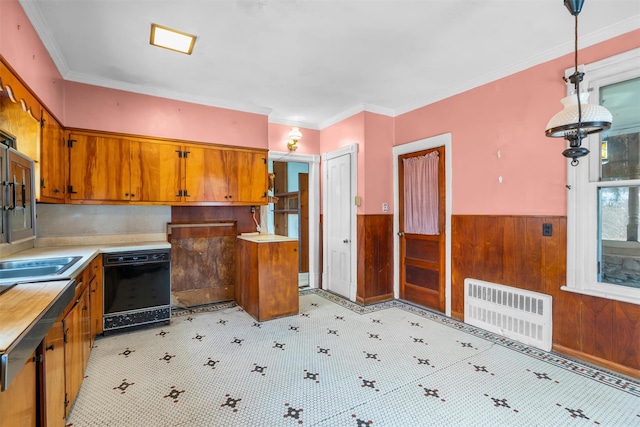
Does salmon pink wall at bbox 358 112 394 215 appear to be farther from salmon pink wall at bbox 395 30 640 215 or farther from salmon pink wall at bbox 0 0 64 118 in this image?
salmon pink wall at bbox 0 0 64 118

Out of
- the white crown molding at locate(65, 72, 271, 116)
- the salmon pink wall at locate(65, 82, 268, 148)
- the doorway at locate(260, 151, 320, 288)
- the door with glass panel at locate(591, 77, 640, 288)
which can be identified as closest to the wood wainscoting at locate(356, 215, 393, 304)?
the doorway at locate(260, 151, 320, 288)

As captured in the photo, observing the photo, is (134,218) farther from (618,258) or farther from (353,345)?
(618,258)

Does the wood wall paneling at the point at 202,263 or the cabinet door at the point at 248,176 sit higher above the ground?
the cabinet door at the point at 248,176

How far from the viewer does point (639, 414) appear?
196cm

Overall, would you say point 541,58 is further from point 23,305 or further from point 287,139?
point 23,305

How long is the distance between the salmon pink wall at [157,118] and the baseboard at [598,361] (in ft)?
12.8

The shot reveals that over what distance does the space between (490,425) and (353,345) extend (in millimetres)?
1284

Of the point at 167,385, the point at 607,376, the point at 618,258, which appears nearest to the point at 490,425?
the point at 607,376

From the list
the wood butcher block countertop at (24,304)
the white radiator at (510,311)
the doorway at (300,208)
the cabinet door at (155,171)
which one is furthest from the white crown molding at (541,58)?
the wood butcher block countertop at (24,304)

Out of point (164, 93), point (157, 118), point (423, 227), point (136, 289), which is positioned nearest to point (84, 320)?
point (136, 289)

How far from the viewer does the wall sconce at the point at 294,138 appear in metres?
4.57

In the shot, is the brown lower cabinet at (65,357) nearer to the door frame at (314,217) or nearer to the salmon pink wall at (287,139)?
the salmon pink wall at (287,139)

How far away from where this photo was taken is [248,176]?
165 inches

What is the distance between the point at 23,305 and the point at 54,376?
484mm
